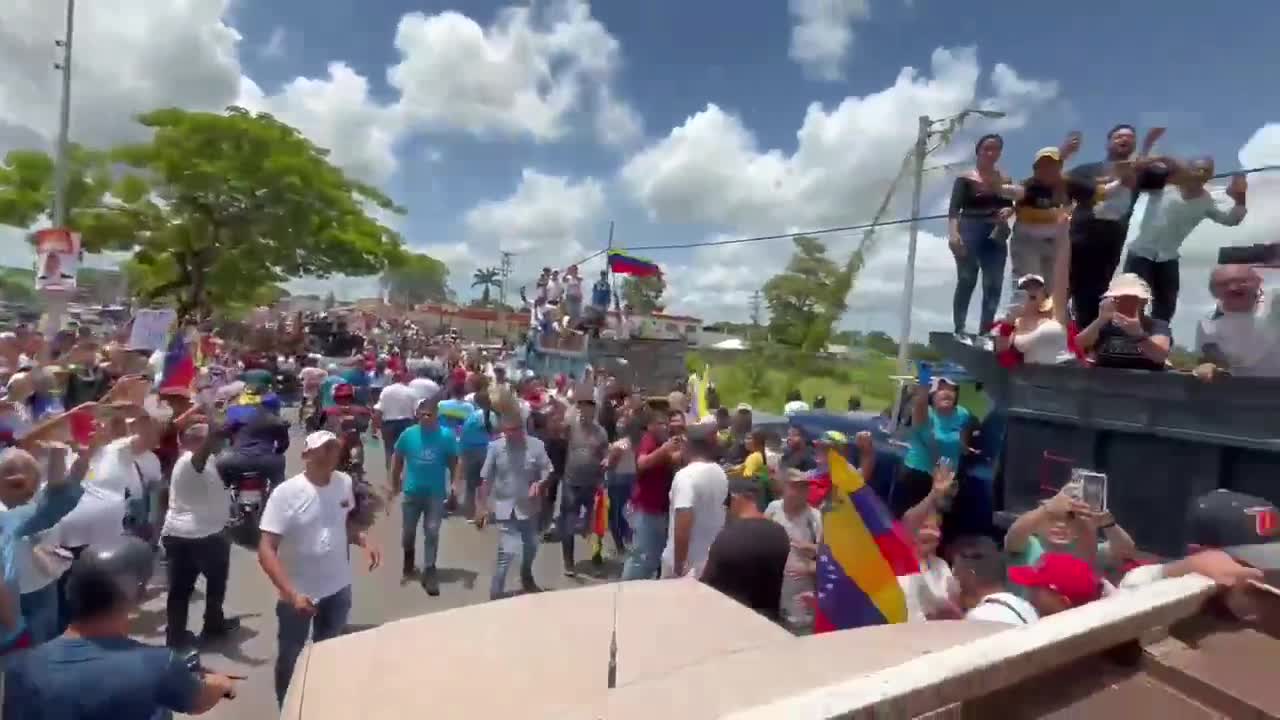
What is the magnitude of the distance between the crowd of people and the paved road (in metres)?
4.15

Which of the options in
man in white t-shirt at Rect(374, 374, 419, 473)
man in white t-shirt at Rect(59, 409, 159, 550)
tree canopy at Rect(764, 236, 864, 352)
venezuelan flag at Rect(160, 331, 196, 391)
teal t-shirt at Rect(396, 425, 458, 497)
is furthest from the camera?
tree canopy at Rect(764, 236, 864, 352)

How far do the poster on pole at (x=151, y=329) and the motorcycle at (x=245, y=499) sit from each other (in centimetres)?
333

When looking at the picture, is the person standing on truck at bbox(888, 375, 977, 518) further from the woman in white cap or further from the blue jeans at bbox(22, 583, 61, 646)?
the blue jeans at bbox(22, 583, 61, 646)

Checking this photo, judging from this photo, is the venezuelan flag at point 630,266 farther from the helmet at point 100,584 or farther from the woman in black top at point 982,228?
the helmet at point 100,584

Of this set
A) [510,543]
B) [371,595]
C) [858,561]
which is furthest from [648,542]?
[858,561]

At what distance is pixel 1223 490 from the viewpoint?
3.07 metres

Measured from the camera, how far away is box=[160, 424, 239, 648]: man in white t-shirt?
4945 millimetres

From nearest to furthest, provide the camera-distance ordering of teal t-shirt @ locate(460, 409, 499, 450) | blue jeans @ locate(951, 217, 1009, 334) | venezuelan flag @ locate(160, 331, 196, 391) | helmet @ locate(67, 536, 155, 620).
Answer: helmet @ locate(67, 536, 155, 620)
blue jeans @ locate(951, 217, 1009, 334)
venezuelan flag @ locate(160, 331, 196, 391)
teal t-shirt @ locate(460, 409, 499, 450)

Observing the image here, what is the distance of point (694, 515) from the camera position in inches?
192

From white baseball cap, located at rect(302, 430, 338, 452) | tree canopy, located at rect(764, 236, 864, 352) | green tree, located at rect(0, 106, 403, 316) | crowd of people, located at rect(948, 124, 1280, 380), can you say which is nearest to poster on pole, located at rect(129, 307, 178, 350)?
white baseball cap, located at rect(302, 430, 338, 452)

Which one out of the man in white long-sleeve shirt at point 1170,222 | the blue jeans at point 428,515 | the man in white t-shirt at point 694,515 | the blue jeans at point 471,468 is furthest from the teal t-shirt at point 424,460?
the man in white long-sleeve shirt at point 1170,222

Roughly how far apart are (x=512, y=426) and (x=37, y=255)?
231 inches

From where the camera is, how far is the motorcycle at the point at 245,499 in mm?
5902

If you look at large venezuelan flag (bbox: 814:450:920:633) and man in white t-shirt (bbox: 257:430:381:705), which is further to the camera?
man in white t-shirt (bbox: 257:430:381:705)
